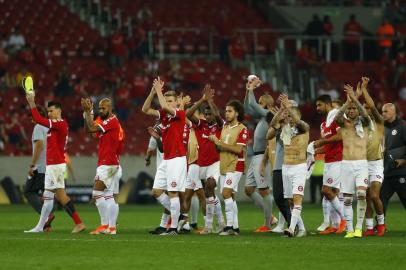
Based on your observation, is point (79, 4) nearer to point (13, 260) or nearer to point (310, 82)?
point (310, 82)

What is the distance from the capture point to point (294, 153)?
69.0ft

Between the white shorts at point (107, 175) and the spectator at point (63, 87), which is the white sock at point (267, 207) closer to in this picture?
the white shorts at point (107, 175)

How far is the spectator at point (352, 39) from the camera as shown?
151 ft

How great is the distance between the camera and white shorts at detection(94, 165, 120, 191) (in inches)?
852

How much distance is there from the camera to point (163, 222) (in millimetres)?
22156

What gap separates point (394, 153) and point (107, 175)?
5.24 m

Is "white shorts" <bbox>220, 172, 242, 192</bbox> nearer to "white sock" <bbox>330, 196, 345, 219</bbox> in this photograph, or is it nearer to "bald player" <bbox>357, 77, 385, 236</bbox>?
"white sock" <bbox>330, 196, 345, 219</bbox>

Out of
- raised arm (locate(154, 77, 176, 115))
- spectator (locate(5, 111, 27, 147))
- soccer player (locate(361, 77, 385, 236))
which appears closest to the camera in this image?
raised arm (locate(154, 77, 176, 115))

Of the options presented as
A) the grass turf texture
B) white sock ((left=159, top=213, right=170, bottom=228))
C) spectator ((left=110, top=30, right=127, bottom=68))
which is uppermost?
spectator ((left=110, top=30, right=127, bottom=68))

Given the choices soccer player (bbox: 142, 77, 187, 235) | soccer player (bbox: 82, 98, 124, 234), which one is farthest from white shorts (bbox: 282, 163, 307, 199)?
soccer player (bbox: 82, 98, 124, 234)

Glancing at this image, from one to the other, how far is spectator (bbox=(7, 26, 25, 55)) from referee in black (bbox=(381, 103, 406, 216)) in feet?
73.9

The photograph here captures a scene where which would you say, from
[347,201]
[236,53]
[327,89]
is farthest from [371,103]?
[236,53]

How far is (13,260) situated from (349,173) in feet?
21.9

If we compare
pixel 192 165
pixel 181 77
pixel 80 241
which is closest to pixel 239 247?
pixel 80 241
